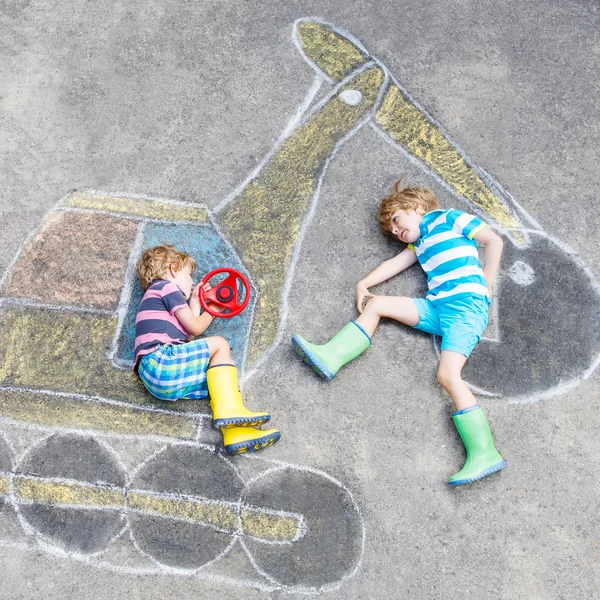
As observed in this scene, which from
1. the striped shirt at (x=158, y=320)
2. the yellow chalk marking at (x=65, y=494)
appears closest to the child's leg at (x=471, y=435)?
the striped shirt at (x=158, y=320)

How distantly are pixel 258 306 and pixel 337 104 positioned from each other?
5.40 ft

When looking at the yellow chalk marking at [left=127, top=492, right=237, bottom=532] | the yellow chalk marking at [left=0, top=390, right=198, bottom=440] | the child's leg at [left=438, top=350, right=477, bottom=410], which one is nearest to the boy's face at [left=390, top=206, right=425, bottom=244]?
the child's leg at [left=438, top=350, right=477, bottom=410]

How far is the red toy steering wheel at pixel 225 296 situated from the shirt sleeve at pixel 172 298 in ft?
0.45

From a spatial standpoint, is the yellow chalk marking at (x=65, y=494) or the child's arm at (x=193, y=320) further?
the child's arm at (x=193, y=320)

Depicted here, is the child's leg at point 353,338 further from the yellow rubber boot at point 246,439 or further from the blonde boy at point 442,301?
the yellow rubber boot at point 246,439

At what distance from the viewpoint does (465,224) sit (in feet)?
14.4

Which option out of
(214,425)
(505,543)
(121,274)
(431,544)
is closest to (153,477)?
(214,425)

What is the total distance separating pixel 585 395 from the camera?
13.9 feet

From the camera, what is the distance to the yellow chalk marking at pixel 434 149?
→ 4.77 metres

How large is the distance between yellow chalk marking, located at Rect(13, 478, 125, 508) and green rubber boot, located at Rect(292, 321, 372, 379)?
4.31 feet

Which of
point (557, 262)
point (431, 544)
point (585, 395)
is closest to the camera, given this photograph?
point (431, 544)

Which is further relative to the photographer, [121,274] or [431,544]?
[121,274]

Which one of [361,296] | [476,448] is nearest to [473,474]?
[476,448]

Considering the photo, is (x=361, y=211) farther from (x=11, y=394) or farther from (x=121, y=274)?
(x=11, y=394)
